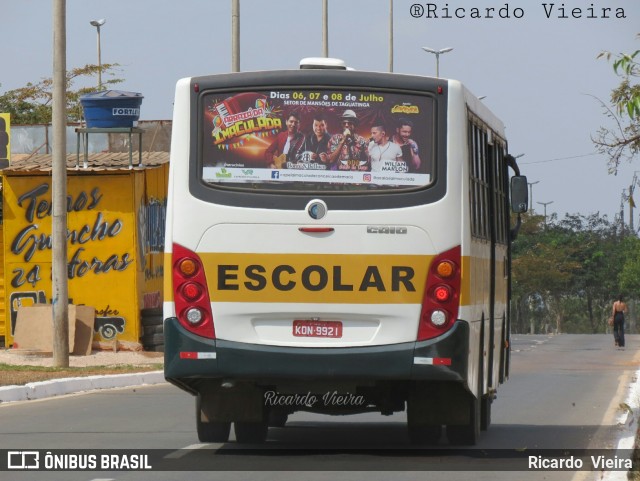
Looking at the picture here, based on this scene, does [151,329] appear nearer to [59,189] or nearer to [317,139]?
[59,189]

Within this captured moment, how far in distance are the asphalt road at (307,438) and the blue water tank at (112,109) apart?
8.54m

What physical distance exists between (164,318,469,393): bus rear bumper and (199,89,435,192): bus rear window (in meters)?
1.24

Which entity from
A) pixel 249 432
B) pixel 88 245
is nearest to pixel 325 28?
pixel 88 245

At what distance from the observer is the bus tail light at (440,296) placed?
11.0m

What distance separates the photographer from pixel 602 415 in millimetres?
17375

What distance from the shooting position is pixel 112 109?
28.6 meters

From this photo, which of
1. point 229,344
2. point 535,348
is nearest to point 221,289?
point 229,344

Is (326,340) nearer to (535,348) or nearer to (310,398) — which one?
(310,398)

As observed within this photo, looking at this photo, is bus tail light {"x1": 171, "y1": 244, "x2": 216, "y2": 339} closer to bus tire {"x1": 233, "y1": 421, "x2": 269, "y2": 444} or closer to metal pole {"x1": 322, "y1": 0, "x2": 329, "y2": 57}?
bus tire {"x1": 233, "y1": 421, "x2": 269, "y2": 444}

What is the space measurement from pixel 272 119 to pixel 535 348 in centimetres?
3217

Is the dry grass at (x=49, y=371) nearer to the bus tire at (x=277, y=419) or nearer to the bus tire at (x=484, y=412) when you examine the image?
the bus tire at (x=277, y=419)

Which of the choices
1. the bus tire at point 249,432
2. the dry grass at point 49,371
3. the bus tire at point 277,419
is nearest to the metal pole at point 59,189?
the dry grass at point 49,371

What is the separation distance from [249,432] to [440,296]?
2.75 metres

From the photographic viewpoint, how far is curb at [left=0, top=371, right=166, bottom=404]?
1828 cm
